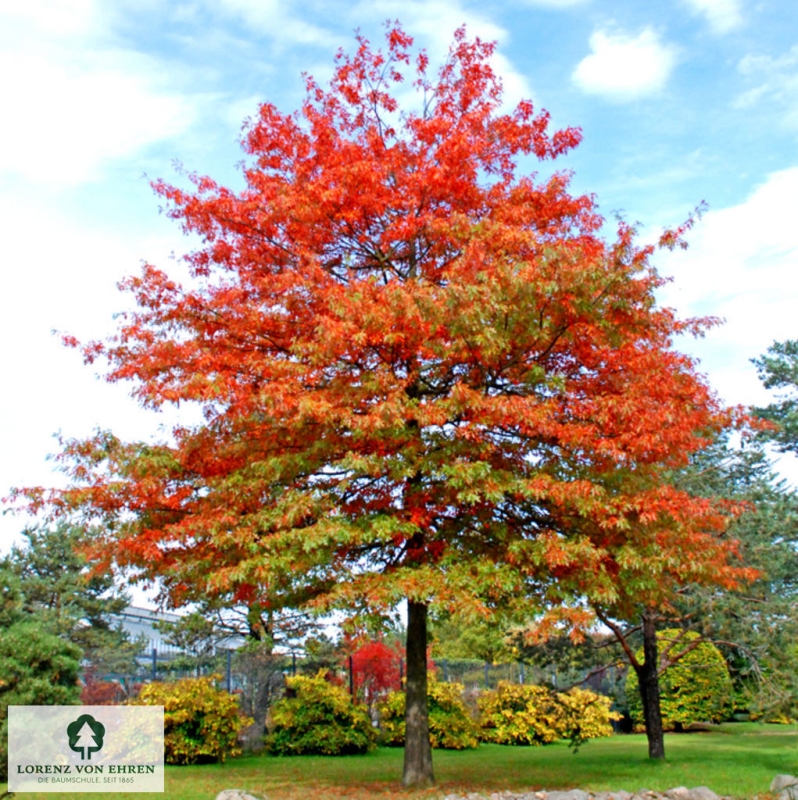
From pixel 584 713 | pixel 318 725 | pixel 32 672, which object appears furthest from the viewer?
pixel 584 713

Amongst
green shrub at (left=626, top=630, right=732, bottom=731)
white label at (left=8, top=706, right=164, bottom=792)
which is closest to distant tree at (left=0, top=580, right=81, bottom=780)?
white label at (left=8, top=706, right=164, bottom=792)

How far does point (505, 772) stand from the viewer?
12859 millimetres

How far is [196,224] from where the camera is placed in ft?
38.6

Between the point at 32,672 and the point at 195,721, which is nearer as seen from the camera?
the point at 32,672

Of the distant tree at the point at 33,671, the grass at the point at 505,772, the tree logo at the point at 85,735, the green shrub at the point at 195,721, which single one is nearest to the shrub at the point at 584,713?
the grass at the point at 505,772

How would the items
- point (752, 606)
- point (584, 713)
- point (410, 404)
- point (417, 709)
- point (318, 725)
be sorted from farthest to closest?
point (584, 713)
point (318, 725)
point (752, 606)
point (417, 709)
point (410, 404)

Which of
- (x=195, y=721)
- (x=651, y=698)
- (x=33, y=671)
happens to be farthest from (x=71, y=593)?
(x=651, y=698)

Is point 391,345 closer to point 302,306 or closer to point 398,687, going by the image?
point 302,306

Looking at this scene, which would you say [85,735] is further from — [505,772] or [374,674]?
[374,674]

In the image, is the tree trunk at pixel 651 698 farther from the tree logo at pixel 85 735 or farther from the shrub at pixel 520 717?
the tree logo at pixel 85 735

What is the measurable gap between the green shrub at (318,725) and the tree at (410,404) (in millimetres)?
6071

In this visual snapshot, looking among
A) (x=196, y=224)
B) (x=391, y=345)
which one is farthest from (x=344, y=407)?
(x=196, y=224)

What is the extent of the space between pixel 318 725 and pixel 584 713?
7562 mm

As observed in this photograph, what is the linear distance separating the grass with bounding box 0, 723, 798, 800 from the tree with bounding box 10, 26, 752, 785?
4.51 ft
